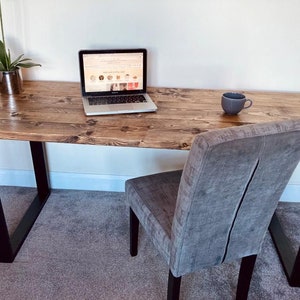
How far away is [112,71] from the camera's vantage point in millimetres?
1616

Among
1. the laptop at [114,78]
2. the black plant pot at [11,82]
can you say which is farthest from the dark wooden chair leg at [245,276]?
the black plant pot at [11,82]

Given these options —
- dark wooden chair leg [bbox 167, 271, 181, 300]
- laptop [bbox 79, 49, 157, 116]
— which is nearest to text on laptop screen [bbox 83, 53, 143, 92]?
laptop [bbox 79, 49, 157, 116]

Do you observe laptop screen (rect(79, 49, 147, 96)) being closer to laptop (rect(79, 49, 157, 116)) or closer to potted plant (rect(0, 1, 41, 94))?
laptop (rect(79, 49, 157, 116))

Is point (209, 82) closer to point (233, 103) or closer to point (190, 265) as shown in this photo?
point (233, 103)

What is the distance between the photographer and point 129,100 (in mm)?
1576

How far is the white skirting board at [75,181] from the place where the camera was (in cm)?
218

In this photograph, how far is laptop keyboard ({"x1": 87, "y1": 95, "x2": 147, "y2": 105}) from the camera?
155cm

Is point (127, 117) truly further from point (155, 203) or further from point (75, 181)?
point (75, 181)

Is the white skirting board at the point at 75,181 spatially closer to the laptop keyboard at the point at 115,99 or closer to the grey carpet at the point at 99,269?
the grey carpet at the point at 99,269

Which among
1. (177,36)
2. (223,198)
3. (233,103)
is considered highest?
(177,36)

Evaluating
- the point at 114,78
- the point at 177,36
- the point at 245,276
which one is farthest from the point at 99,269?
the point at 177,36

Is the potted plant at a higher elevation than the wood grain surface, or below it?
higher

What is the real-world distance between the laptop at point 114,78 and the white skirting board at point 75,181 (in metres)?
0.70

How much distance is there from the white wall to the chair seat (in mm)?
624
